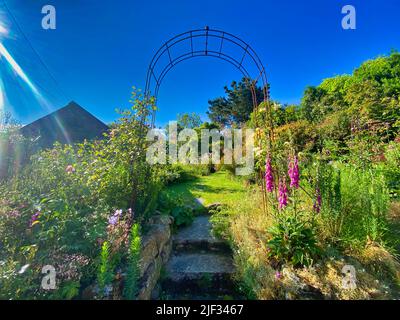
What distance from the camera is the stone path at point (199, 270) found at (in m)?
2.45

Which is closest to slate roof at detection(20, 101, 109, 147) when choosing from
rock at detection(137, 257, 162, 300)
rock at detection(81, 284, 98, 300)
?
rock at detection(137, 257, 162, 300)

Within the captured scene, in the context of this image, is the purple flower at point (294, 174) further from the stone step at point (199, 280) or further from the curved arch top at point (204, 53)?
the curved arch top at point (204, 53)

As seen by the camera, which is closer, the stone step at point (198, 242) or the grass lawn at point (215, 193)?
the stone step at point (198, 242)

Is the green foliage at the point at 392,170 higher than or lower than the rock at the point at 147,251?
higher

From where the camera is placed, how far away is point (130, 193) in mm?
2805

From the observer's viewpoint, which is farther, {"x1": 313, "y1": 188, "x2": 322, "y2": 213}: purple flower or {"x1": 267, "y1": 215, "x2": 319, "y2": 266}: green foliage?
{"x1": 313, "y1": 188, "x2": 322, "y2": 213}: purple flower

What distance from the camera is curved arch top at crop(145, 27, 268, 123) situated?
11.8 feet

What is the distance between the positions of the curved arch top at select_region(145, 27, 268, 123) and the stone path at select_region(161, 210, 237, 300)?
2581 mm

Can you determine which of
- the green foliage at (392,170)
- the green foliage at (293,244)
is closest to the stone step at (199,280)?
the green foliage at (293,244)

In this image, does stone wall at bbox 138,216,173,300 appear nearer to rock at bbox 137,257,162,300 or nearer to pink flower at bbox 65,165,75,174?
rock at bbox 137,257,162,300

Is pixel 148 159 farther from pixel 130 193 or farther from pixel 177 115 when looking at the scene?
pixel 177 115

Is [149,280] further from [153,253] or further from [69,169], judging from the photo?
[69,169]

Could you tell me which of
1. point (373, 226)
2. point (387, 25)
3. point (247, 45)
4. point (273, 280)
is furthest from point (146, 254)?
point (387, 25)

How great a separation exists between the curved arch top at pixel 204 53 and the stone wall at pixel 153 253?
2.14 metres
